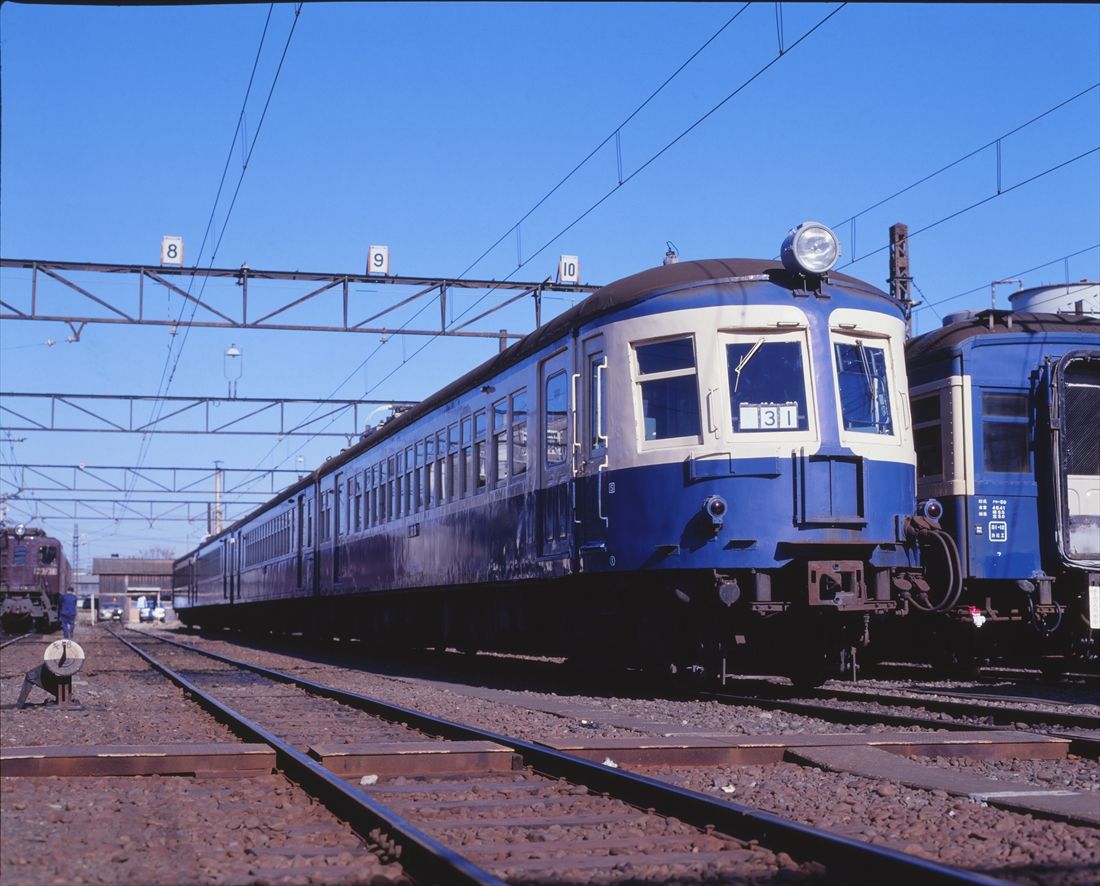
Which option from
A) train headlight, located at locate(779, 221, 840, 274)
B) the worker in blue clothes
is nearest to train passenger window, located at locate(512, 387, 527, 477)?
train headlight, located at locate(779, 221, 840, 274)

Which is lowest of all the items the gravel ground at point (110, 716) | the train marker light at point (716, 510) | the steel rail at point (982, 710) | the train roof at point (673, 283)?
the gravel ground at point (110, 716)

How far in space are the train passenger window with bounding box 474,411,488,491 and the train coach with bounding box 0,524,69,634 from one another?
33.2 metres

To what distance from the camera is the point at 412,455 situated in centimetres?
1778

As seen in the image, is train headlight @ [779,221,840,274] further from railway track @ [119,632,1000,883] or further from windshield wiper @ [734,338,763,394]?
railway track @ [119,632,1000,883]

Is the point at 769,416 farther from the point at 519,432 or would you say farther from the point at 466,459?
the point at 466,459

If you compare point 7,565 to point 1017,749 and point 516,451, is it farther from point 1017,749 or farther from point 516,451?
point 1017,749

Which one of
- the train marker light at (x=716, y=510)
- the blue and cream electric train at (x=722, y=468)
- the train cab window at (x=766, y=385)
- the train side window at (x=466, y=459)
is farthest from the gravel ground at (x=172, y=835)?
Answer: the train side window at (x=466, y=459)

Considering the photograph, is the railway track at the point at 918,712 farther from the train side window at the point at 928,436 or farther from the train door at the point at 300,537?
the train door at the point at 300,537


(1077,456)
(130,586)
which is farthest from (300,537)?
(130,586)

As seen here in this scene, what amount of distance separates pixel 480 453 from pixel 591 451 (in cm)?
327

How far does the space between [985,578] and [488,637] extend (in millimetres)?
5103

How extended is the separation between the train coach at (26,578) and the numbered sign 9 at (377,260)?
89.9 ft

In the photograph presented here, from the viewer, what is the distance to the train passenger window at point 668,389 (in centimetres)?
1071

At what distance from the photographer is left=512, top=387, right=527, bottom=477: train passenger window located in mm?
12820
